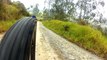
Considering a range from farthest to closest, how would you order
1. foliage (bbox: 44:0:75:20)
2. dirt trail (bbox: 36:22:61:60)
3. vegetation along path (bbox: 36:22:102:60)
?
foliage (bbox: 44:0:75:20)
vegetation along path (bbox: 36:22:102:60)
dirt trail (bbox: 36:22:61:60)

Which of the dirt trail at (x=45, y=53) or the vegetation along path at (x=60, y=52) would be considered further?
the vegetation along path at (x=60, y=52)

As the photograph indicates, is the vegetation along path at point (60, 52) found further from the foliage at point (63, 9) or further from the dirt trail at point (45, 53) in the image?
the foliage at point (63, 9)

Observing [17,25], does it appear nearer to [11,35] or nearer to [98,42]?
[11,35]

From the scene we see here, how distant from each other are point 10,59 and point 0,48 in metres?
0.17

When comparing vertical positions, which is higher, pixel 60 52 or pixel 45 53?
pixel 45 53

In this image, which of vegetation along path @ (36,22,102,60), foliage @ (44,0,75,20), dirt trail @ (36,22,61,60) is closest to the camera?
dirt trail @ (36,22,61,60)

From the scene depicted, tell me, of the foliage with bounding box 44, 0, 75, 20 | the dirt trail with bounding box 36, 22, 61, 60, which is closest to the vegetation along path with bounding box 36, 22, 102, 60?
the dirt trail with bounding box 36, 22, 61, 60

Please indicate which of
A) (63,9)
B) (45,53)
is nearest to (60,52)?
(45,53)

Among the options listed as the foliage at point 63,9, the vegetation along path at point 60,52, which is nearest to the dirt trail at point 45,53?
the vegetation along path at point 60,52

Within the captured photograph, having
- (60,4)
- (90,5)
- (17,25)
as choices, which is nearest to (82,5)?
(90,5)

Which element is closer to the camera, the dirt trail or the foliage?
the dirt trail

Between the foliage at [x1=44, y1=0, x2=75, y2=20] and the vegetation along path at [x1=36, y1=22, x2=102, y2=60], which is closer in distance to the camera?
the vegetation along path at [x1=36, y1=22, x2=102, y2=60]

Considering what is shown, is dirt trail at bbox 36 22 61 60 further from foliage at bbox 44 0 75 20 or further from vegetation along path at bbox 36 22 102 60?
foliage at bbox 44 0 75 20

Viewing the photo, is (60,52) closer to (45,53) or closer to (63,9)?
(45,53)
